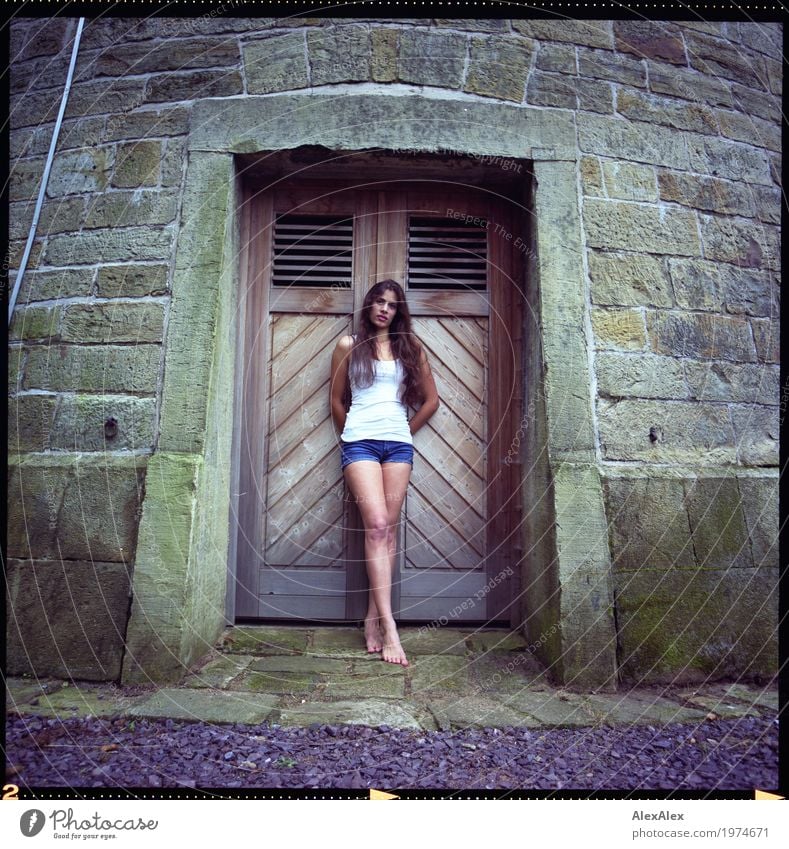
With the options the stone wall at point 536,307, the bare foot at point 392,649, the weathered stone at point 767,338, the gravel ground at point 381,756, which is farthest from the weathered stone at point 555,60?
the gravel ground at point 381,756

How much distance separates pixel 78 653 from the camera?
8.22ft

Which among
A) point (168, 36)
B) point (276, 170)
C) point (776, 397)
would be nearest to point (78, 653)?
point (276, 170)

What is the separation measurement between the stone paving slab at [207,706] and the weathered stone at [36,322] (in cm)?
169

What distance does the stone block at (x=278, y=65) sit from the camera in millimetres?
2811

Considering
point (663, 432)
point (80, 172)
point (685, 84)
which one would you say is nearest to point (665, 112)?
point (685, 84)

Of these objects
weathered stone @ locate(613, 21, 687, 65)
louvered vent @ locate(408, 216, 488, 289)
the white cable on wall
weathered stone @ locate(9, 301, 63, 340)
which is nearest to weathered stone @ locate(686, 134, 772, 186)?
weathered stone @ locate(613, 21, 687, 65)

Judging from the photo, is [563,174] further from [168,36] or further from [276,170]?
[168,36]

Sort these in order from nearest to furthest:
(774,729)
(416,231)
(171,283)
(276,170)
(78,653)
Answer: (774,729), (78,653), (171,283), (276,170), (416,231)

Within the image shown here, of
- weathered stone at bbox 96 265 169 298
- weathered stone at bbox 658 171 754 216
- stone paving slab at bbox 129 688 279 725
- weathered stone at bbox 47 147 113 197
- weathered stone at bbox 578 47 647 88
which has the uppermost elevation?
weathered stone at bbox 578 47 647 88

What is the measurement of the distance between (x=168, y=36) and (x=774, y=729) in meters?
4.00

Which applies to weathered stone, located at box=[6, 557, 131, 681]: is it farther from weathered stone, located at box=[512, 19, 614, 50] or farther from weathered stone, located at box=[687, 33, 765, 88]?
weathered stone, located at box=[687, 33, 765, 88]

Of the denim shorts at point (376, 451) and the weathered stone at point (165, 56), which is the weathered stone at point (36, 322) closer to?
the weathered stone at point (165, 56)

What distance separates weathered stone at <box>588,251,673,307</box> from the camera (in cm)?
275

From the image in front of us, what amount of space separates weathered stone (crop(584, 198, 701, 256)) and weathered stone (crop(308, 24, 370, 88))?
1.27 meters
